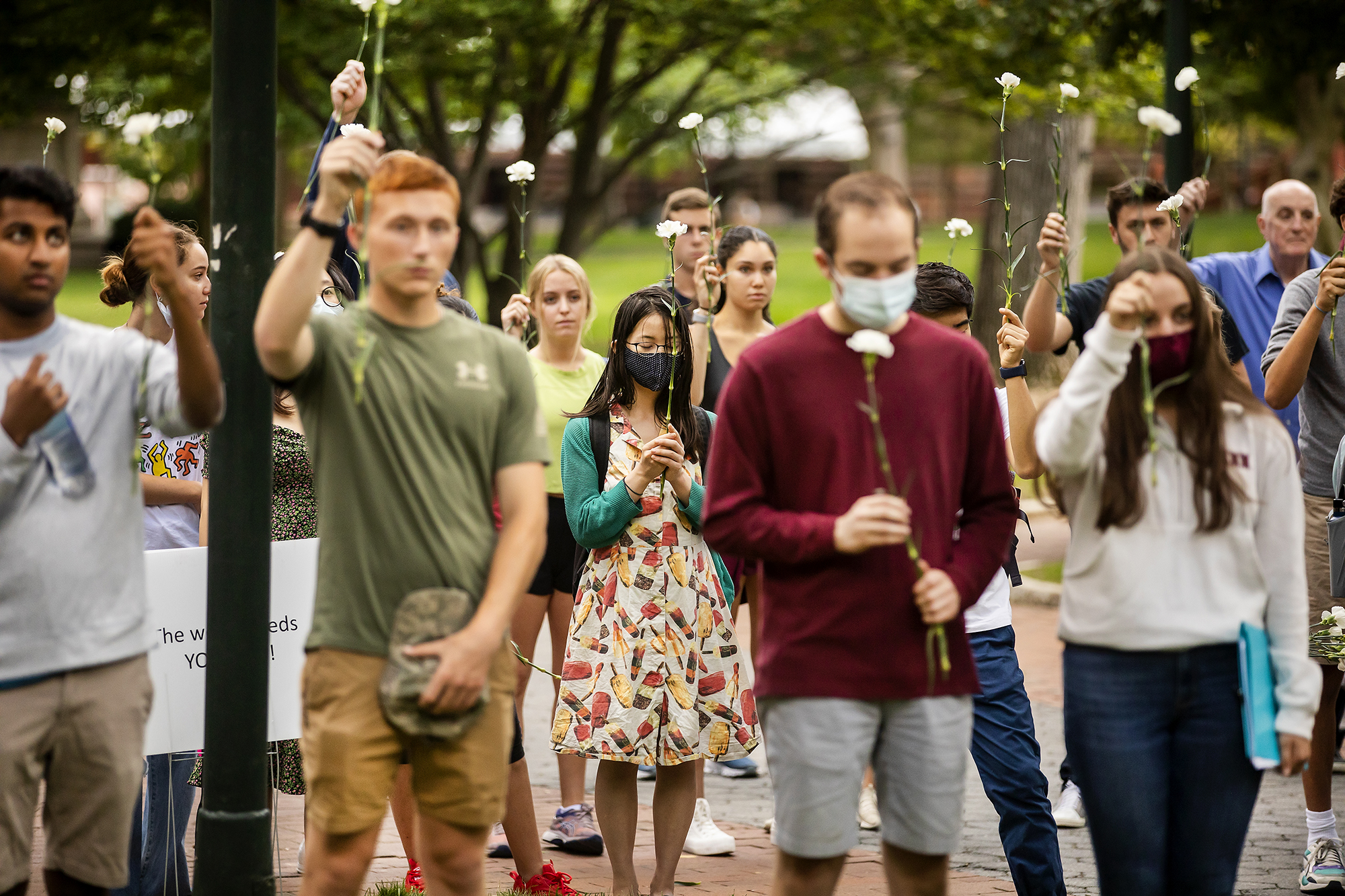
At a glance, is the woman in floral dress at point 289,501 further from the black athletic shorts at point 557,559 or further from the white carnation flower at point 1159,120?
the white carnation flower at point 1159,120

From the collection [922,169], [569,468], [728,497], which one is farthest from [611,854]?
[922,169]

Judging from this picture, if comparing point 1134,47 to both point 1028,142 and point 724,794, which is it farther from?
point 1028,142

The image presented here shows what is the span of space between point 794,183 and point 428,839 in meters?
60.8

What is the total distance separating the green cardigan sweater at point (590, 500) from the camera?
5109mm

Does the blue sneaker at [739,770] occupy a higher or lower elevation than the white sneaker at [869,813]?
higher

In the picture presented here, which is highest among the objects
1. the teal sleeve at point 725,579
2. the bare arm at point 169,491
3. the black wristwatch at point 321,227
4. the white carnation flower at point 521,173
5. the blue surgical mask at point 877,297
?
the white carnation flower at point 521,173

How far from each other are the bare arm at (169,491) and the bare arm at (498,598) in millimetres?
2012

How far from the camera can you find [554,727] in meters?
5.21

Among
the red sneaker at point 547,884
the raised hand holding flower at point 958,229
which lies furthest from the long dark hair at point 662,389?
the red sneaker at point 547,884

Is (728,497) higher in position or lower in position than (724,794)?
higher

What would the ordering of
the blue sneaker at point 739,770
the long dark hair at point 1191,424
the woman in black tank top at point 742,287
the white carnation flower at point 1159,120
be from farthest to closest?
the blue sneaker at point 739,770 → the woman in black tank top at point 742,287 → the white carnation flower at point 1159,120 → the long dark hair at point 1191,424

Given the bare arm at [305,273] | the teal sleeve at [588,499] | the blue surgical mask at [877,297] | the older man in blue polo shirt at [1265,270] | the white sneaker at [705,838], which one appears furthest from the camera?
the older man in blue polo shirt at [1265,270]

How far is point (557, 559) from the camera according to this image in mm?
6355

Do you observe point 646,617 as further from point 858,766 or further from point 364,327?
point 364,327
